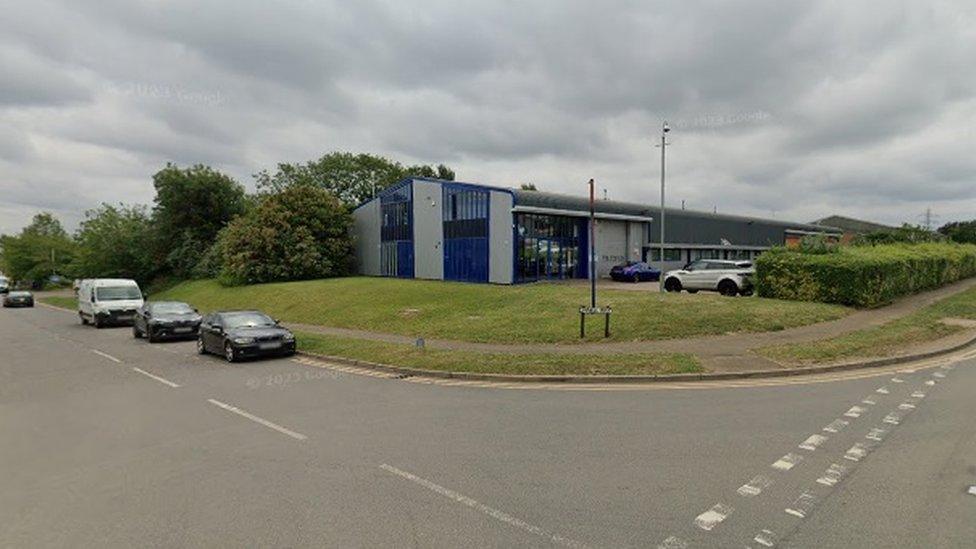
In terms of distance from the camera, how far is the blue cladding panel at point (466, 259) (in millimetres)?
29062

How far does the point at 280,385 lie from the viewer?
32.3 ft

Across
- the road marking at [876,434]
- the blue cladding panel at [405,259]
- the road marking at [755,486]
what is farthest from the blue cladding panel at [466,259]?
the road marking at [755,486]

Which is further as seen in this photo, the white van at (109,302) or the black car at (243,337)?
the white van at (109,302)

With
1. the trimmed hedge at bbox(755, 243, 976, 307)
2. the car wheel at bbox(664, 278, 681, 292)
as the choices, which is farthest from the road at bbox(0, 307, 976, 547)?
the car wheel at bbox(664, 278, 681, 292)

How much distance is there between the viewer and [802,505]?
170 inches

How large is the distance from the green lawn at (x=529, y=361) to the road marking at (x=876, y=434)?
3.35m

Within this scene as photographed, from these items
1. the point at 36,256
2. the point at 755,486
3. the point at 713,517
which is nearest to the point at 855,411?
the point at 755,486

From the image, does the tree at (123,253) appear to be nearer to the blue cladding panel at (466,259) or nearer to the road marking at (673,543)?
the blue cladding panel at (466,259)

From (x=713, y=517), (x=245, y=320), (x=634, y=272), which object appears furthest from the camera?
(x=634, y=272)

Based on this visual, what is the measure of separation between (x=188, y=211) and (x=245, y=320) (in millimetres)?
38626

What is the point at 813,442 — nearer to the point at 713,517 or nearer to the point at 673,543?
the point at 713,517

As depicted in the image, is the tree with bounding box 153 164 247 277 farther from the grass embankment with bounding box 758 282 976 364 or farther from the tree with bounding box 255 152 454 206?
the grass embankment with bounding box 758 282 976 364

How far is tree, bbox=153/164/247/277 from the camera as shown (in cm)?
4553

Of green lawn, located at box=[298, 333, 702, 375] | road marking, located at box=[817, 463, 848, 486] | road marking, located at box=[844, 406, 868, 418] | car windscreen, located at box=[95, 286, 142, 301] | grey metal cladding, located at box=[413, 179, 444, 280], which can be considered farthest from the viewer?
grey metal cladding, located at box=[413, 179, 444, 280]
